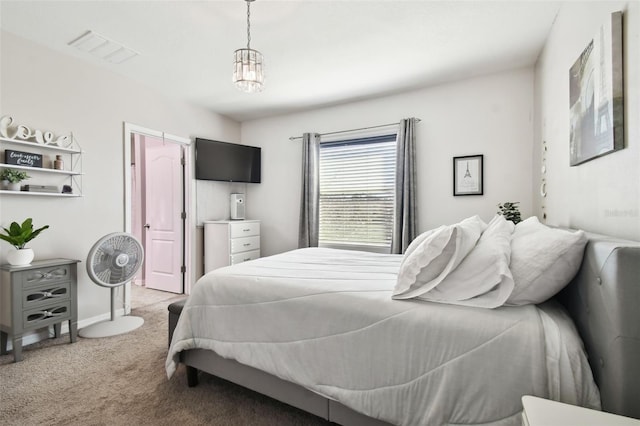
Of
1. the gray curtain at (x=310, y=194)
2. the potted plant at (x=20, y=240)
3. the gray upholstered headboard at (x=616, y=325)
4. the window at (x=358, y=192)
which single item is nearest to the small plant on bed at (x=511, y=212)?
the window at (x=358, y=192)

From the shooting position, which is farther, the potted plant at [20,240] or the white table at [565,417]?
the potted plant at [20,240]

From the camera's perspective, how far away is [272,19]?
2311mm

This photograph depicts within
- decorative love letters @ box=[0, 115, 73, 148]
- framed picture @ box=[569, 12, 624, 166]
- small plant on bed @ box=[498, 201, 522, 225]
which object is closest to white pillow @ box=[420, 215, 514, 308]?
framed picture @ box=[569, 12, 624, 166]

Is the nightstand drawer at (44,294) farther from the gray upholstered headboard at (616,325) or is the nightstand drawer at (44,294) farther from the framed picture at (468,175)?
the framed picture at (468,175)

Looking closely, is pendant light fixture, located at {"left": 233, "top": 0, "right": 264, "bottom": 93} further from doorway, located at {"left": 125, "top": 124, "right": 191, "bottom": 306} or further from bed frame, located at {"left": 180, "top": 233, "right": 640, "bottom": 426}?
doorway, located at {"left": 125, "top": 124, "right": 191, "bottom": 306}

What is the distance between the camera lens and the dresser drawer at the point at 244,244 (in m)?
4.15

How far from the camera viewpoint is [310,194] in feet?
13.9

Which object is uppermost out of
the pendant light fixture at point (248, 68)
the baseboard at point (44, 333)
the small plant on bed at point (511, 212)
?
the pendant light fixture at point (248, 68)

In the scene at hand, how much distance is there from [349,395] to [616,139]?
1568 millimetres

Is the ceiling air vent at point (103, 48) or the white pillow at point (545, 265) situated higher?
Result: the ceiling air vent at point (103, 48)

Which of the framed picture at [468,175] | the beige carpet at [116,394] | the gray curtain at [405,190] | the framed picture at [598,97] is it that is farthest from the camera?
the gray curtain at [405,190]

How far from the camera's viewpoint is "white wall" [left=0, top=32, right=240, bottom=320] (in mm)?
2562

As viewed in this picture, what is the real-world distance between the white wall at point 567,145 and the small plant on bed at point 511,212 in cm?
19

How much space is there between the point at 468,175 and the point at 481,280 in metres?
2.44
